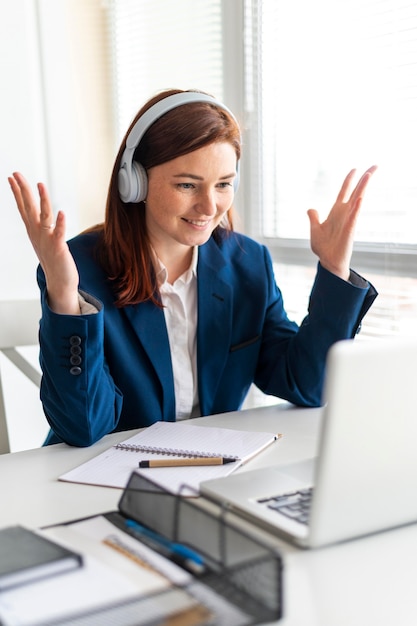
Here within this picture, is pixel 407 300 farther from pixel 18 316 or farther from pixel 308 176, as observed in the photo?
pixel 18 316

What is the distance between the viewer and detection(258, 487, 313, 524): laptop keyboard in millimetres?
854

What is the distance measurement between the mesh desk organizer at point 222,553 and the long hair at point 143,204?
0.72 metres

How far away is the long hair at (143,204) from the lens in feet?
4.78

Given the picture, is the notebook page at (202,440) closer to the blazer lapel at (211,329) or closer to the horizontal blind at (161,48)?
the blazer lapel at (211,329)

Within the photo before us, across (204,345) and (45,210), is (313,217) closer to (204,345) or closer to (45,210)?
(204,345)

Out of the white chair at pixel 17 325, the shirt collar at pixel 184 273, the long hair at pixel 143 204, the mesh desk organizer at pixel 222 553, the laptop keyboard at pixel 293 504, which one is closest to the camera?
the mesh desk organizer at pixel 222 553

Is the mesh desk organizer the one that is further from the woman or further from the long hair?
the long hair

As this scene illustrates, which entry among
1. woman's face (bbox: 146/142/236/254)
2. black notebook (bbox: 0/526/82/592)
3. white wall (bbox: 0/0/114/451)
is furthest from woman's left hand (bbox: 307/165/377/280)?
white wall (bbox: 0/0/114/451)

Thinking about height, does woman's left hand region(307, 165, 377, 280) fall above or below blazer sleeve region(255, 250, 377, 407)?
above

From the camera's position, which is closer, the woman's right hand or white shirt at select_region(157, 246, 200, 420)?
the woman's right hand

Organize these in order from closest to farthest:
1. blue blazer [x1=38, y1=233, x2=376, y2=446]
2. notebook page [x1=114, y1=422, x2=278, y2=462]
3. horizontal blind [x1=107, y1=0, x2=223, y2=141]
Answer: notebook page [x1=114, y1=422, x2=278, y2=462]
blue blazer [x1=38, y1=233, x2=376, y2=446]
horizontal blind [x1=107, y1=0, x2=223, y2=141]

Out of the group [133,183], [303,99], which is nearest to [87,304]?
[133,183]

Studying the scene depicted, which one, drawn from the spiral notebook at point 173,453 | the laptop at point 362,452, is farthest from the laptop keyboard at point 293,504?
the spiral notebook at point 173,453

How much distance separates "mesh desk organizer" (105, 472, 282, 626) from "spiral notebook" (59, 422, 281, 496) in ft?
0.57
